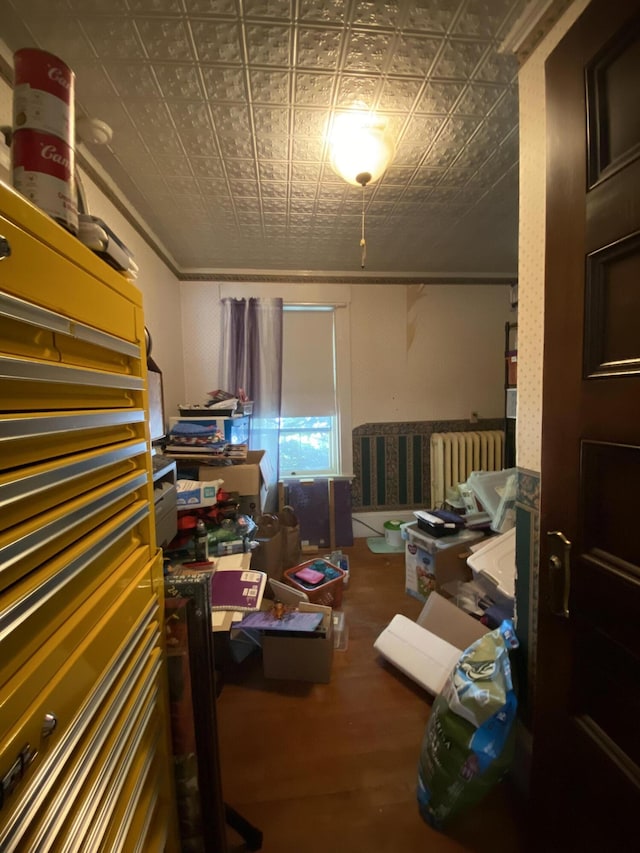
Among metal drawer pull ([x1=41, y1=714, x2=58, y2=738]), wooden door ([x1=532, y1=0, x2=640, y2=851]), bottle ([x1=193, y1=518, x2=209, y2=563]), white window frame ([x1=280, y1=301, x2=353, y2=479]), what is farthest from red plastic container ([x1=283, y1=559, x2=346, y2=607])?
metal drawer pull ([x1=41, y1=714, x2=58, y2=738])

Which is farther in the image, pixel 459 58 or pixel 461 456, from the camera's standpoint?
pixel 461 456

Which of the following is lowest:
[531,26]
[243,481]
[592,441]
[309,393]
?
[243,481]

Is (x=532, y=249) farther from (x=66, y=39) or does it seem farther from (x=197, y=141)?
(x=66, y=39)

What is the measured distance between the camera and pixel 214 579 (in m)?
1.32

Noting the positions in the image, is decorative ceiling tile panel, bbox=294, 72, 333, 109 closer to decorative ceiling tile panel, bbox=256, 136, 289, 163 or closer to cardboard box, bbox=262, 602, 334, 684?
decorative ceiling tile panel, bbox=256, 136, 289, 163

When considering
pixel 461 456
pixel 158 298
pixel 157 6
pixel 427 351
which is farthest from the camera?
pixel 427 351

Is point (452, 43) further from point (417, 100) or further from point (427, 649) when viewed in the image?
point (427, 649)

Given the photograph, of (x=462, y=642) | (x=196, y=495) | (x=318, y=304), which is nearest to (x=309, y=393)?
(x=318, y=304)

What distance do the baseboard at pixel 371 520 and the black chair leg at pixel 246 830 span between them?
7.44 ft

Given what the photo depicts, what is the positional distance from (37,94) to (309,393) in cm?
260

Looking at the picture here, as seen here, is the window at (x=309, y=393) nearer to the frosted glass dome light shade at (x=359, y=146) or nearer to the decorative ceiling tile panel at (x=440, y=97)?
the frosted glass dome light shade at (x=359, y=146)

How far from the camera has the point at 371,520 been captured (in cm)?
328

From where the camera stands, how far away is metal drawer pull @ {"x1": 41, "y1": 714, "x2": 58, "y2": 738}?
41 centimetres

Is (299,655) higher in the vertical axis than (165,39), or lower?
lower
